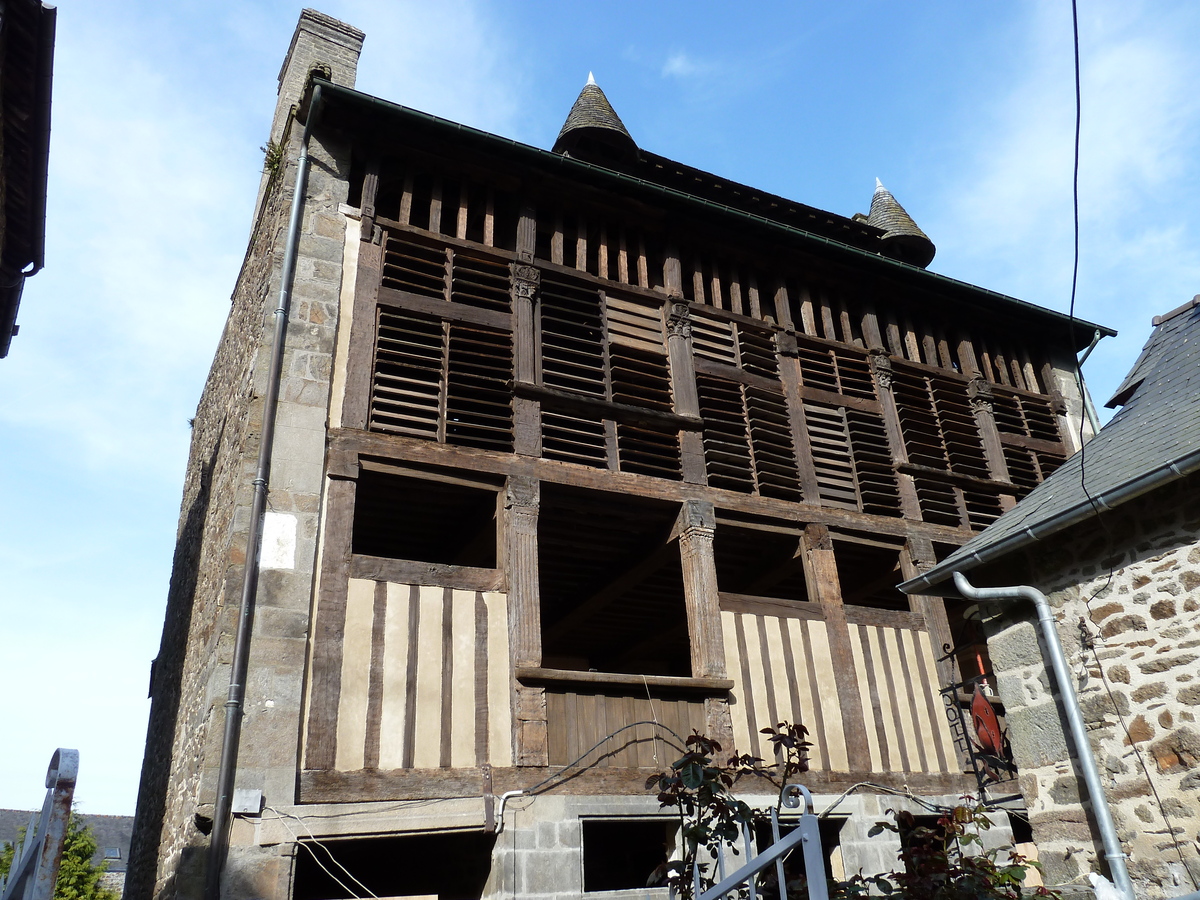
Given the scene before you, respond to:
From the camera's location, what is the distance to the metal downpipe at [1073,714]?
5668 millimetres

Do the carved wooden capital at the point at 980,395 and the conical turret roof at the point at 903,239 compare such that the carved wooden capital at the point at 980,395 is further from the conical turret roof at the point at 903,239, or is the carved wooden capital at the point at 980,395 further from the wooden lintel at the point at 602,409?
the wooden lintel at the point at 602,409

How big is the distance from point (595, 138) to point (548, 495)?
17.7 feet

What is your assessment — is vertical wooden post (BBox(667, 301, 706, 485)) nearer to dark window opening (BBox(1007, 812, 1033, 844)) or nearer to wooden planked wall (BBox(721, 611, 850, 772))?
wooden planked wall (BBox(721, 611, 850, 772))

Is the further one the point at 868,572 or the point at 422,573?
the point at 868,572

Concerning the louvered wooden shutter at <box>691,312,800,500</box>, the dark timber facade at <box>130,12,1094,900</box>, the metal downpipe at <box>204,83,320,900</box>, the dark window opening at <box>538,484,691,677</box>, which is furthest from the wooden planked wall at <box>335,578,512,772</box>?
the louvered wooden shutter at <box>691,312,800,500</box>

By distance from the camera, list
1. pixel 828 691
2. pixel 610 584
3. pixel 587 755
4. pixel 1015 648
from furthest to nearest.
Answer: pixel 610 584 < pixel 828 691 < pixel 587 755 < pixel 1015 648

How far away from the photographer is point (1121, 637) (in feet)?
19.9

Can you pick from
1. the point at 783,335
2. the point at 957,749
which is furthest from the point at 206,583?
the point at 957,749

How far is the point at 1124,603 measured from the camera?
6.10 meters

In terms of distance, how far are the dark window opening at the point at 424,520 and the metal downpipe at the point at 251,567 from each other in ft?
3.22

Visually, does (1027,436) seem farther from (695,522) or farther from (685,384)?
(695,522)

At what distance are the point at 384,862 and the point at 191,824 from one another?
2775mm

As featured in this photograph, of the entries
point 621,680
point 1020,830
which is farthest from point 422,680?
point 1020,830

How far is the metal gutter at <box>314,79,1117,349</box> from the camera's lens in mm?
9367
